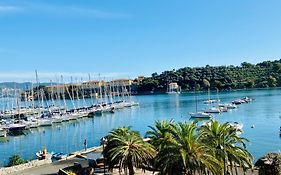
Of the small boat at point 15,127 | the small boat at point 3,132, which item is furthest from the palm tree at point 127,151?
the small boat at point 15,127

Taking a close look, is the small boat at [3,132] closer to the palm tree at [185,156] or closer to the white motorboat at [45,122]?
the white motorboat at [45,122]

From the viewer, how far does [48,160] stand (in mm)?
31844

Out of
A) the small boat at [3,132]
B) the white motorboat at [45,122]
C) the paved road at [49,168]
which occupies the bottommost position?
the small boat at [3,132]

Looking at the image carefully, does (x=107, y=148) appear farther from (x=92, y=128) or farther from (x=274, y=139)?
(x=92, y=128)

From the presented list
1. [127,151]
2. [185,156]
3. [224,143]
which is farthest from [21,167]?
[224,143]

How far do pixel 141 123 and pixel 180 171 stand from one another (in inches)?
3179

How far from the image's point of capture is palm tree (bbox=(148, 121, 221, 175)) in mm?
18797

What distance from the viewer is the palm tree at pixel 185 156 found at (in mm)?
18797

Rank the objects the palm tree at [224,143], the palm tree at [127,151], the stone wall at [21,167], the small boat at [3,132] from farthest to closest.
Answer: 1. the small boat at [3,132]
2. the stone wall at [21,167]
3. the palm tree at [127,151]
4. the palm tree at [224,143]

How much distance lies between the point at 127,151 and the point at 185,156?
19.4 feet

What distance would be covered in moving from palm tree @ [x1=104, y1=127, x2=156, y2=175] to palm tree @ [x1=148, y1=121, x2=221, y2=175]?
333 centimetres

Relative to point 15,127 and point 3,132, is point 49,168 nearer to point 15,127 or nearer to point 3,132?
point 3,132

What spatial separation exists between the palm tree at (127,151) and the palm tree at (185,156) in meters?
3.33

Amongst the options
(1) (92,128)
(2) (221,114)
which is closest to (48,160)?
(1) (92,128)
